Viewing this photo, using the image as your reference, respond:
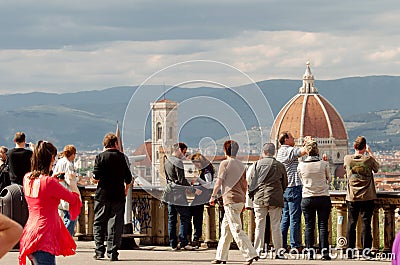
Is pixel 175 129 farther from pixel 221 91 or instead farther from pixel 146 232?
pixel 146 232

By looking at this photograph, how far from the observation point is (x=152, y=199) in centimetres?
1625

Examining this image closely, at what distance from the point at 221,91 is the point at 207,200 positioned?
1.82 meters

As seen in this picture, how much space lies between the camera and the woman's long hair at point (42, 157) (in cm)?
902

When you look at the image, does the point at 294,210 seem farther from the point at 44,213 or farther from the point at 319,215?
the point at 44,213

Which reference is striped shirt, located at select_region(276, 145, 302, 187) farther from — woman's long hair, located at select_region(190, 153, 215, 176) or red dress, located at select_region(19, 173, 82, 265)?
red dress, located at select_region(19, 173, 82, 265)

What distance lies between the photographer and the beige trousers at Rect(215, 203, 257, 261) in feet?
43.3

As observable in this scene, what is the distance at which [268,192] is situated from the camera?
1396 cm

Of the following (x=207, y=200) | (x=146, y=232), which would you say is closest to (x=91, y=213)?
(x=146, y=232)

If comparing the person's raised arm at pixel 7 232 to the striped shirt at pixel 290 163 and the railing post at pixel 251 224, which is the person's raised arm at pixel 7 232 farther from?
the railing post at pixel 251 224

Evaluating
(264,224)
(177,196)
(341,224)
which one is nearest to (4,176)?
(177,196)

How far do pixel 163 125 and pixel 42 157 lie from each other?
4932 millimetres

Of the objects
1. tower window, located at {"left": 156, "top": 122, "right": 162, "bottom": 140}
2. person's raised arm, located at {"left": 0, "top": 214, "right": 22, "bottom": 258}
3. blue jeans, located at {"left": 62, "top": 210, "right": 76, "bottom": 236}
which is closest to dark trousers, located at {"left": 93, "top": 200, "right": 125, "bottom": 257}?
blue jeans, located at {"left": 62, "top": 210, "right": 76, "bottom": 236}

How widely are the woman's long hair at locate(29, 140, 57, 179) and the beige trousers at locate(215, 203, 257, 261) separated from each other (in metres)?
4.72

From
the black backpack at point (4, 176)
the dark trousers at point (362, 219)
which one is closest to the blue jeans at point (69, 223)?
the black backpack at point (4, 176)
